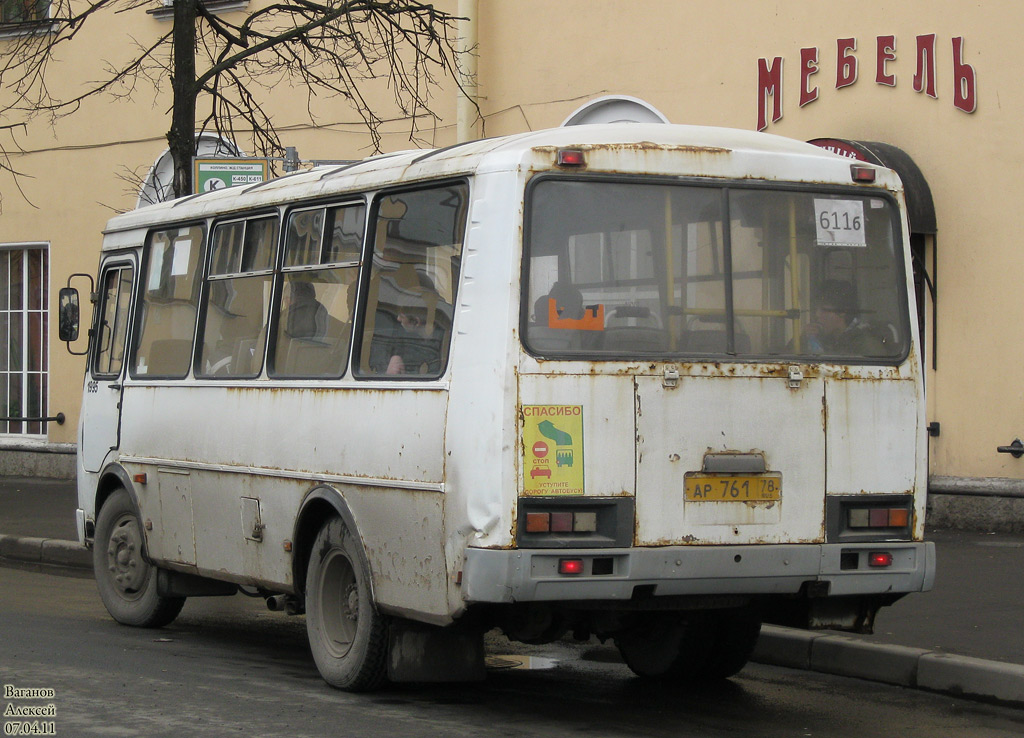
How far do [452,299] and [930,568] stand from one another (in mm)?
2484

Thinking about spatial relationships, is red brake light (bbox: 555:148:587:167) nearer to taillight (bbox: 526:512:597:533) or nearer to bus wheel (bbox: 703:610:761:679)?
taillight (bbox: 526:512:597:533)

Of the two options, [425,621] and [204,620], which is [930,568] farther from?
[204,620]

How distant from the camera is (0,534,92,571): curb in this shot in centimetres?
1398

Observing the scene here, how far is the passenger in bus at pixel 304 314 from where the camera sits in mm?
8099

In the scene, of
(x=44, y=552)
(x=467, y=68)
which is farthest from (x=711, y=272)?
(x=467, y=68)

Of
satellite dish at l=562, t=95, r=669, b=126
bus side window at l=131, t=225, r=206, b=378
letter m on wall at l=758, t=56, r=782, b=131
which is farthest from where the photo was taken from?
satellite dish at l=562, t=95, r=669, b=126

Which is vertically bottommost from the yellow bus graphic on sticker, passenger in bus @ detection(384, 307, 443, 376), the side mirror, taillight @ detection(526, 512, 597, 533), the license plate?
taillight @ detection(526, 512, 597, 533)

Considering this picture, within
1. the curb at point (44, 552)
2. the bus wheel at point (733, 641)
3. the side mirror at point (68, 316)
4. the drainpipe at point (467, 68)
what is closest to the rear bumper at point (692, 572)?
the bus wheel at point (733, 641)

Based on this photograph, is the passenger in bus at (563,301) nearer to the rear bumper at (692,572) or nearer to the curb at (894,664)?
the rear bumper at (692,572)

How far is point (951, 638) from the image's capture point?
348 inches

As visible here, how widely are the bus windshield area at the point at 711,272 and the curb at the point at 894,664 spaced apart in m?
1.64

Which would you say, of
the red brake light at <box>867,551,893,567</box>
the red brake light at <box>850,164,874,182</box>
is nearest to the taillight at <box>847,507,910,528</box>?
the red brake light at <box>867,551,893,567</box>

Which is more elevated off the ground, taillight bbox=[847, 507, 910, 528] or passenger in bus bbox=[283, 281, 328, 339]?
passenger in bus bbox=[283, 281, 328, 339]

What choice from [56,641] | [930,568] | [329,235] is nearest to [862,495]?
[930,568]
